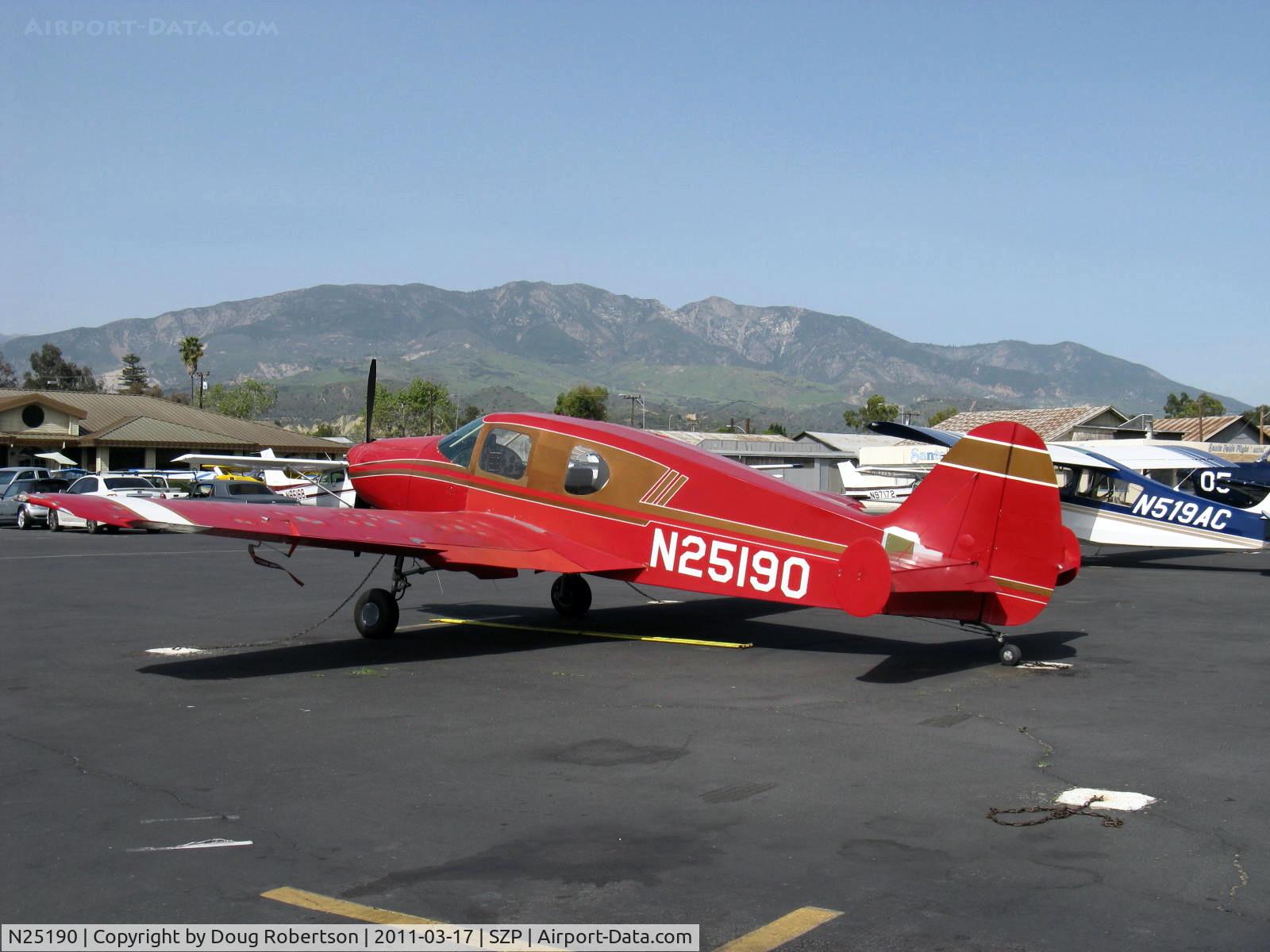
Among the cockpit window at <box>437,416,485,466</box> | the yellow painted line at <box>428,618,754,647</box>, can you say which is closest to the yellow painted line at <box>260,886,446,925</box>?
the yellow painted line at <box>428,618,754,647</box>

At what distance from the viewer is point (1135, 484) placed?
24.4 metres

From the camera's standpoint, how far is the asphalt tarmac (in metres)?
5.25

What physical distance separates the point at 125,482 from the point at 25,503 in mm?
3965

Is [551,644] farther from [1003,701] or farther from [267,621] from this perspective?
[1003,701]

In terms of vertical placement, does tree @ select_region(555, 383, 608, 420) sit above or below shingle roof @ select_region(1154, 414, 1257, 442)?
below

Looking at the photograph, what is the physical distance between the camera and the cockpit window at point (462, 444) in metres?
14.7

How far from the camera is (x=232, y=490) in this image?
135ft

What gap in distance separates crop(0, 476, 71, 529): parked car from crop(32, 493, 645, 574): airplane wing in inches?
1200

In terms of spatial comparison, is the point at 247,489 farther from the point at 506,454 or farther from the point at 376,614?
the point at 376,614

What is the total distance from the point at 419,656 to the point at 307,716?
3257mm

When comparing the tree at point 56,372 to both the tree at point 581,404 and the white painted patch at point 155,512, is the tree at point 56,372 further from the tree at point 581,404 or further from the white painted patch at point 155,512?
the white painted patch at point 155,512

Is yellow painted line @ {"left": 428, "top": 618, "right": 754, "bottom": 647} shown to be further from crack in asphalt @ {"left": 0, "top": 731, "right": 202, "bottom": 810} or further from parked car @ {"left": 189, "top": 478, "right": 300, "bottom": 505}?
parked car @ {"left": 189, "top": 478, "right": 300, "bottom": 505}

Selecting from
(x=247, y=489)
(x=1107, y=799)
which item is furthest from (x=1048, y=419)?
(x=1107, y=799)

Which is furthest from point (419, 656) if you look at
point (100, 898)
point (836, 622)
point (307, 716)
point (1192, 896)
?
point (1192, 896)
